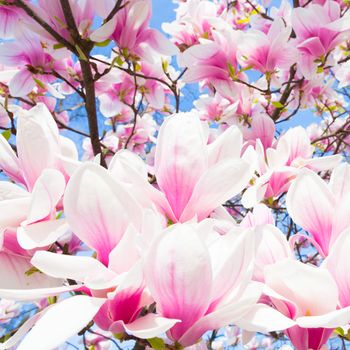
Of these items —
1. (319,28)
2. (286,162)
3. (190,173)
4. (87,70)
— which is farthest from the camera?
(319,28)

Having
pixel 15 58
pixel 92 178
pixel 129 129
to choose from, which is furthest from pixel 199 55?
pixel 92 178

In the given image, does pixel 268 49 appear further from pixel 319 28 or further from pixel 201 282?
pixel 201 282

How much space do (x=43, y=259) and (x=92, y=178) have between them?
0.29 feet

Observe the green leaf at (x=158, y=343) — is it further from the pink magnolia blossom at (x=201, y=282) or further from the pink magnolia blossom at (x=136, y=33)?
the pink magnolia blossom at (x=136, y=33)

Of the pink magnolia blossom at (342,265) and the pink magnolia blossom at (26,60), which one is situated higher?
the pink magnolia blossom at (26,60)

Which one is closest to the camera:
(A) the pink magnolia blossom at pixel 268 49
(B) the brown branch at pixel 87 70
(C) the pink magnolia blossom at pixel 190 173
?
(C) the pink magnolia blossom at pixel 190 173

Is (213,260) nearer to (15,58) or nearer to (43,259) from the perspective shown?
(43,259)

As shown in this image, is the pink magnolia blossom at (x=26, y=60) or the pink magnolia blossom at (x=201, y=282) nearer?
the pink magnolia blossom at (x=201, y=282)

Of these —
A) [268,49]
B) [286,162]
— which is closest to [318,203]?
[286,162]

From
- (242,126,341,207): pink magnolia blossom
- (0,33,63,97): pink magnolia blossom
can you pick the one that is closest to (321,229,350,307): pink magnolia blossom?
(242,126,341,207): pink magnolia blossom

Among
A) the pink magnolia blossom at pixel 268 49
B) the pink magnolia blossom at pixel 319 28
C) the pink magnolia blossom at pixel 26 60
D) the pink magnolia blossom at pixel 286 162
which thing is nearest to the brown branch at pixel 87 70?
the pink magnolia blossom at pixel 26 60

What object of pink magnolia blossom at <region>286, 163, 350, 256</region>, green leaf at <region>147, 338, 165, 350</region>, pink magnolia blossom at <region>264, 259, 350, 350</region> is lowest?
green leaf at <region>147, 338, 165, 350</region>

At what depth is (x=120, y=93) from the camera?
2.07 metres

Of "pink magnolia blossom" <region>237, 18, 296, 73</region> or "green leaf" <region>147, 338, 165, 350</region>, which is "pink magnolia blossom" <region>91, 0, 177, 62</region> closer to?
"pink magnolia blossom" <region>237, 18, 296, 73</region>
